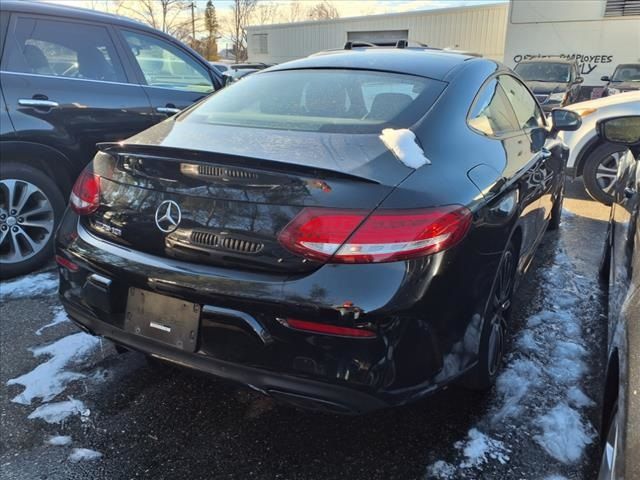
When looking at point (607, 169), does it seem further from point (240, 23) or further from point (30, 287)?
point (240, 23)

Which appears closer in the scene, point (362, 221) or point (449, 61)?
point (362, 221)

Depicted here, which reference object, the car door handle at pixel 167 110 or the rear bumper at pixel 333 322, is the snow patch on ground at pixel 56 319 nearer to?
the rear bumper at pixel 333 322

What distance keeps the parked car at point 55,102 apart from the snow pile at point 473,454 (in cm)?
322

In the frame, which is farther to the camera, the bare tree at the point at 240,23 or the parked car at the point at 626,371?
the bare tree at the point at 240,23

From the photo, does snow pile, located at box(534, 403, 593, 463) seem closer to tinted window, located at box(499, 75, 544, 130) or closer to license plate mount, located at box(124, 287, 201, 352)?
license plate mount, located at box(124, 287, 201, 352)

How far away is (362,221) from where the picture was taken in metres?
1.72

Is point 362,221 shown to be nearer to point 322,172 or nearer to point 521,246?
point 322,172

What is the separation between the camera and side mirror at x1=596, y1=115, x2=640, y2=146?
117 inches

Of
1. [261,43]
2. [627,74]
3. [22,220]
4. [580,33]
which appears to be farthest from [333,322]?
[261,43]

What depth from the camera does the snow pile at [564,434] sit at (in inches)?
85.8

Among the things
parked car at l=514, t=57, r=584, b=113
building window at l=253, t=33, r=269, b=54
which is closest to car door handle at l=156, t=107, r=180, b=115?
parked car at l=514, t=57, r=584, b=113

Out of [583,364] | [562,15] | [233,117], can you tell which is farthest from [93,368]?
[562,15]

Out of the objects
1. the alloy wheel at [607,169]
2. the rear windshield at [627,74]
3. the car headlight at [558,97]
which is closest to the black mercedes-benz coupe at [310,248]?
the alloy wheel at [607,169]

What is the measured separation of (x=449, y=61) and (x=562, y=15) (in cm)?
1626
